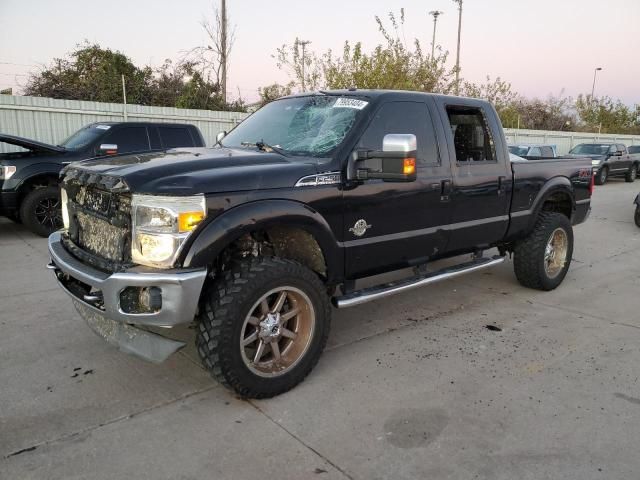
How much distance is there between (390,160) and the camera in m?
3.34

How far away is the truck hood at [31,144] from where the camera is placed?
7.06 meters

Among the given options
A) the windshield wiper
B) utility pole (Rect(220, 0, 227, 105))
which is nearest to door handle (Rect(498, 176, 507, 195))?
the windshield wiper

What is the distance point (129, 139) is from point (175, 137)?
82 cm

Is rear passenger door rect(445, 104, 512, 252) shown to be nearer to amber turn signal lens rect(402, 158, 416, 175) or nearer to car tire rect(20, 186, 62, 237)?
amber turn signal lens rect(402, 158, 416, 175)

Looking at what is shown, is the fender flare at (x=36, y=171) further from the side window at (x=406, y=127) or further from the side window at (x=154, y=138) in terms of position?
the side window at (x=406, y=127)

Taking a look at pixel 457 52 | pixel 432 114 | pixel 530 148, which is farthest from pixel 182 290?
pixel 457 52

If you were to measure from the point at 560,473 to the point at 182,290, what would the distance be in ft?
7.00

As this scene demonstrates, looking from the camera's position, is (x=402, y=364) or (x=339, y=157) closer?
(x=339, y=157)

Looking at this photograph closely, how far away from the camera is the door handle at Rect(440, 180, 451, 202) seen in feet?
13.7

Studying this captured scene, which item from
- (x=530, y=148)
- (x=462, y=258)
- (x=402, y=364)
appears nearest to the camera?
(x=402, y=364)

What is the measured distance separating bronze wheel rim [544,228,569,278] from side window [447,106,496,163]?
1503 mm

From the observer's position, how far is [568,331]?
448 centimetres

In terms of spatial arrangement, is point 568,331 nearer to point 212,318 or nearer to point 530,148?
point 212,318

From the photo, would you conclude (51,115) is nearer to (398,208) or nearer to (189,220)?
(398,208)
